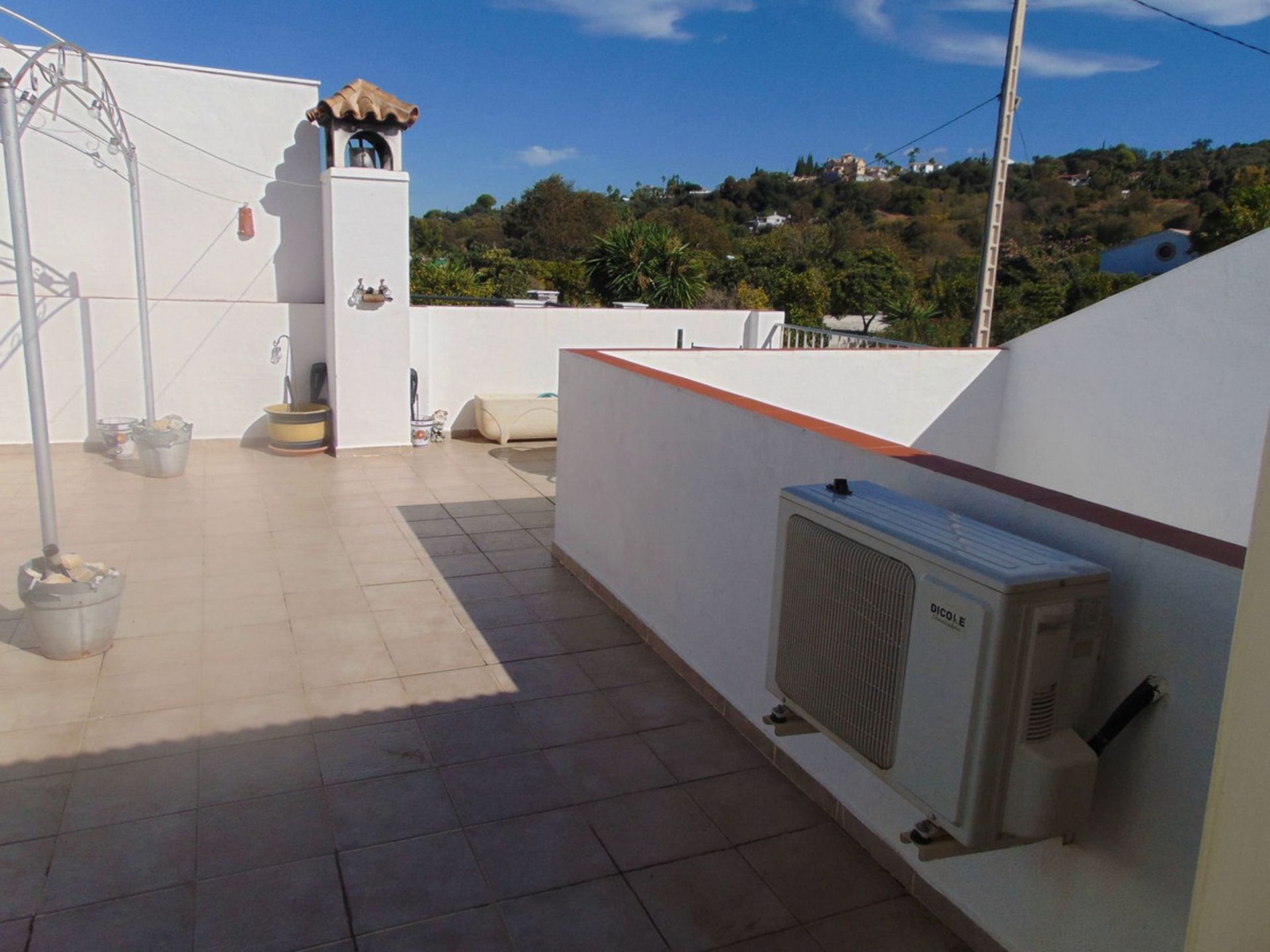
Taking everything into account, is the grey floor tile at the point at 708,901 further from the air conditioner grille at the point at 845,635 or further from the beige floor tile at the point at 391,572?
the beige floor tile at the point at 391,572

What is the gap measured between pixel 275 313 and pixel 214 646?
17.1ft

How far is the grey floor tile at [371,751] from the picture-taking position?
338 cm

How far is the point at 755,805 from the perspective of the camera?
10.6 feet

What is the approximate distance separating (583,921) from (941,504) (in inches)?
63.1

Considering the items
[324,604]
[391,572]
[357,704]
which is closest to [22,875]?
[357,704]

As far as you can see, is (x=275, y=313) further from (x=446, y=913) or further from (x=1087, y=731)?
(x=1087, y=731)

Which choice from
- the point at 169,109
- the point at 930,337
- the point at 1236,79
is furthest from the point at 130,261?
the point at 1236,79

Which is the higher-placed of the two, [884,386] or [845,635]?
[884,386]

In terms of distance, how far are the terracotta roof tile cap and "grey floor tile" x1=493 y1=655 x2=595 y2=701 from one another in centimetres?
602

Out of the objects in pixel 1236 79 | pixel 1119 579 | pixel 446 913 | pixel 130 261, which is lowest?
pixel 446 913

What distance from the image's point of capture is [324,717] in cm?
377

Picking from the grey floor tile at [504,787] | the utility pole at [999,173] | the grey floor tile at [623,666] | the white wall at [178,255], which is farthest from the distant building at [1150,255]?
the grey floor tile at [504,787]

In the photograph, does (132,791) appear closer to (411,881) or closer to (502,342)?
(411,881)

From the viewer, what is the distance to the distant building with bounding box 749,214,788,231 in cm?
3672
